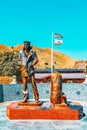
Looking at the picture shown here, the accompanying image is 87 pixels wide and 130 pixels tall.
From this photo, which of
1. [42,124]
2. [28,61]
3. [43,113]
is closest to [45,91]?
[28,61]

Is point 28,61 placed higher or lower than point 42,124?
higher

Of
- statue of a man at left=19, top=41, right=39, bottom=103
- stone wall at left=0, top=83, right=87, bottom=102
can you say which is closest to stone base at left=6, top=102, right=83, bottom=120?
statue of a man at left=19, top=41, right=39, bottom=103

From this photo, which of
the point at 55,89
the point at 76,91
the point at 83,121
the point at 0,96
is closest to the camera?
the point at 83,121

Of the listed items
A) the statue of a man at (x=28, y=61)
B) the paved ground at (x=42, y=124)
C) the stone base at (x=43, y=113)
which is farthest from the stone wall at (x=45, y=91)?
the paved ground at (x=42, y=124)

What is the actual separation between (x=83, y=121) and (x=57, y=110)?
1557 mm

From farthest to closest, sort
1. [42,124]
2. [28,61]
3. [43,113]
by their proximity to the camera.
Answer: [28,61] < [43,113] < [42,124]

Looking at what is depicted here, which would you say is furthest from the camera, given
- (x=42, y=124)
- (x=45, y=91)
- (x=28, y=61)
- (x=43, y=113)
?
(x=45, y=91)

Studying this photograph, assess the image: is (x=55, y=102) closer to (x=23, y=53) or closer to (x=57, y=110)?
(x=57, y=110)

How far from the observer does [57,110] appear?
15859 millimetres

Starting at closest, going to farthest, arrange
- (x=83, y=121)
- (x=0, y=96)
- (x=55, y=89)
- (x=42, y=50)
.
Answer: (x=83, y=121), (x=55, y=89), (x=0, y=96), (x=42, y=50)

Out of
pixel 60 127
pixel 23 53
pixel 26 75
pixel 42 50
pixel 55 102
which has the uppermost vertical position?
pixel 42 50

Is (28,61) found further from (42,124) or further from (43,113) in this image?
(42,124)

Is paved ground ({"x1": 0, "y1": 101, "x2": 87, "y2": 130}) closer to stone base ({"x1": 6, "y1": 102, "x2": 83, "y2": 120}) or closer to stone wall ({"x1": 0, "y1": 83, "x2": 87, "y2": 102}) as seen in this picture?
stone base ({"x1": 6, "y1": 102, "x2": 83, "y2": 120})

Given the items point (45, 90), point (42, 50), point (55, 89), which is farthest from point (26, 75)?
point (42, 50)
